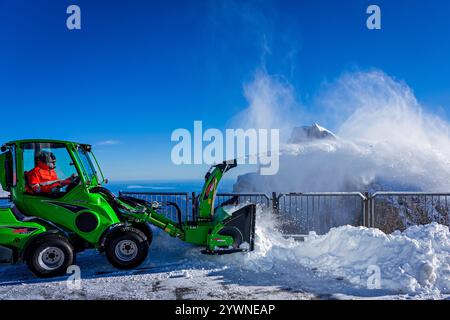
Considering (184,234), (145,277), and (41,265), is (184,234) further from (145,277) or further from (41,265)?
(41,265)

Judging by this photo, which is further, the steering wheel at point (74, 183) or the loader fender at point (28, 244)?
the steering wheel at point (74, 183)

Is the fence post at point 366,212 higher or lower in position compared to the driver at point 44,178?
lower

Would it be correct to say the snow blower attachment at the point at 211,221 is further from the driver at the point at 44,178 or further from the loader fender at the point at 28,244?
the loader fender at the point at 28,244

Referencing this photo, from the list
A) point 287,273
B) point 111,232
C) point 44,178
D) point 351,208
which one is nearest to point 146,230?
point 111,232

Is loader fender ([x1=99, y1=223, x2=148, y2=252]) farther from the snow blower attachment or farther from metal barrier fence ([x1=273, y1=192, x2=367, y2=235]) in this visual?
metal barrier fence ([x1=273, y1=192, x2=367, y2=235])

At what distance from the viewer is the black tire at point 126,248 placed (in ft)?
20.5

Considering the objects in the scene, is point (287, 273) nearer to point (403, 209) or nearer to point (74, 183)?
point (74, 183)

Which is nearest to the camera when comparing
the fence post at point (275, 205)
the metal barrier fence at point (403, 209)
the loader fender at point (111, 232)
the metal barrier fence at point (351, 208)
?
the loader fender at point (111, 232)

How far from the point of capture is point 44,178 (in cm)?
644

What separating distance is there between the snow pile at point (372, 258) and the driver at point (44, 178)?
140 inches

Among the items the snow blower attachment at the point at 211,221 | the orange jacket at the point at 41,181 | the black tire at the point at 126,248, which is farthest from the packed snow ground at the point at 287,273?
the orange jacket at the point at 41,181

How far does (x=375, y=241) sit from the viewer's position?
6234mm

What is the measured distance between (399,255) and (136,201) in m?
4.79
